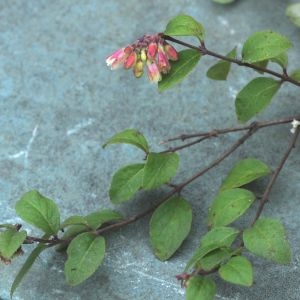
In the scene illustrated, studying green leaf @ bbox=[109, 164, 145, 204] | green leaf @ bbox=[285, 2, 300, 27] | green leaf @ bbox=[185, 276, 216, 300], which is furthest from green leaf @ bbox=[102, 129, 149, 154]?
green leaf @ bbox=[285, 2, 300, 27]

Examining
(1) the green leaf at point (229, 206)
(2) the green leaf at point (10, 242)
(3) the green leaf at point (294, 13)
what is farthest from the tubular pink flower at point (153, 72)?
(3) the green leaf at point (294, 13)

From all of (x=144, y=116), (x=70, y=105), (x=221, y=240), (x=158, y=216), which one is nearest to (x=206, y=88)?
(x=144, y=116)

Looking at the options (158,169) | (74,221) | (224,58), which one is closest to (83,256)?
(74,221)

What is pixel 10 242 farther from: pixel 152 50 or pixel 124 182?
pixel 152 50

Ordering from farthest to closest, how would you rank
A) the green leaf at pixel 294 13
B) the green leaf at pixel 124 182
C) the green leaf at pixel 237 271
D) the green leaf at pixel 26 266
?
the green leaf at pixel 294 13 < the green leaf at pixel 124 182 < the green leaf at pixel 26 266 < the green leaf at pixel 237 271

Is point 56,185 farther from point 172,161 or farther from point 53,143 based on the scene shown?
point 172,161

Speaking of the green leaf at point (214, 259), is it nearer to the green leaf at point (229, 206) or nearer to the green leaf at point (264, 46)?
the green leaf at point (229, 206)
